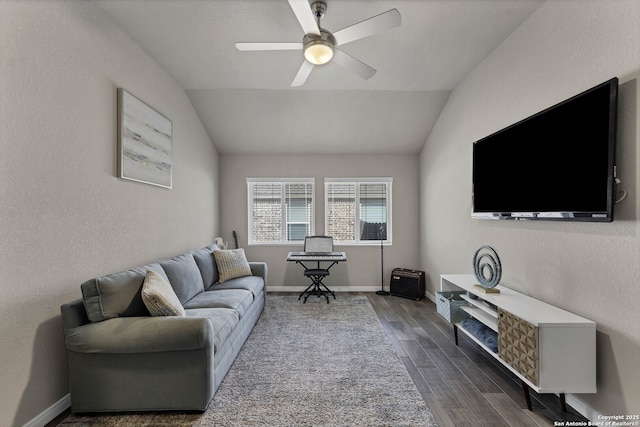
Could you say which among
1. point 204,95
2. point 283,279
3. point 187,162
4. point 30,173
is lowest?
point 283,279


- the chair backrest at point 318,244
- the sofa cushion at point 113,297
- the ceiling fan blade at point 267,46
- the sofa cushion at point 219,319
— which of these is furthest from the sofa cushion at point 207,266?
the ceiling fan blade at point 267,46

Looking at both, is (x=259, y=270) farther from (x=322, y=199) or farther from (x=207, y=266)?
(x=322, y=199)

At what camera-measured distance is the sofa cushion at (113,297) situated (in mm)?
2010

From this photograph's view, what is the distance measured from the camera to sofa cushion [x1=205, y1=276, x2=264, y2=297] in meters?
3.44

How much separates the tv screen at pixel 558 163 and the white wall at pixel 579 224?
0.08 meters

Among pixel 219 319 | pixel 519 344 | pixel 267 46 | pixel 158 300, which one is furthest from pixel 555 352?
pixel 267 46

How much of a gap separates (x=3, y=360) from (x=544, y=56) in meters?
4.08

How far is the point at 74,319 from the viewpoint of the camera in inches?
76.4

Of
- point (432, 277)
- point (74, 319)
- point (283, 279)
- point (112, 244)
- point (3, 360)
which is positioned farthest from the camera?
point (283, 279)

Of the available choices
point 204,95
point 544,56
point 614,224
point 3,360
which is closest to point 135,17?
point 204,95

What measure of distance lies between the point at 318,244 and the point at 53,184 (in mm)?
3361

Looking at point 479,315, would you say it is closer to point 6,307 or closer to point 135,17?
point 6,307

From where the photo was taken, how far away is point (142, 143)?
2879mm

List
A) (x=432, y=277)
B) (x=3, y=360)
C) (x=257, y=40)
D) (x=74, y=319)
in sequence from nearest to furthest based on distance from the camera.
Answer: (x=3, y=360) → (x=74, y=319) → (x=257, y=40) → (x=432, y=277)
